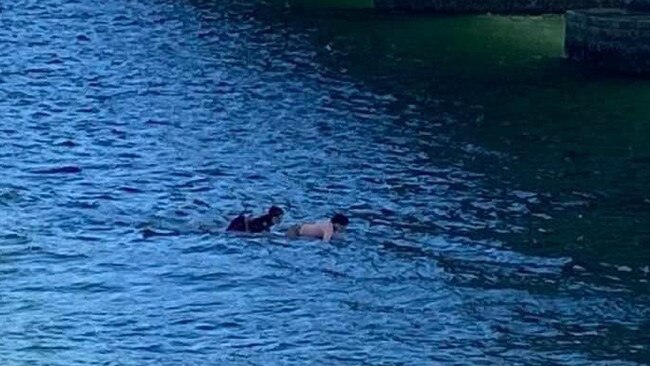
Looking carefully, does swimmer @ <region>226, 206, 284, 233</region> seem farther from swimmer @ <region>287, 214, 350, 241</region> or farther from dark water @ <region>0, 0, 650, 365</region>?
swimmer @ <region>287, 214, 350, 241</region>

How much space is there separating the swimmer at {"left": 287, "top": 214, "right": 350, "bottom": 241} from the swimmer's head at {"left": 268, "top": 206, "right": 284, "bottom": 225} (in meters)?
0.31

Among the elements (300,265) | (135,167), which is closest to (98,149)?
(135,167)

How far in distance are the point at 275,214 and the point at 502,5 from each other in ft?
72.8

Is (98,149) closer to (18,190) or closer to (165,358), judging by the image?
(18,190)

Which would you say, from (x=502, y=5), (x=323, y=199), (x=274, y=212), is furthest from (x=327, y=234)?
(x=502, y=5)

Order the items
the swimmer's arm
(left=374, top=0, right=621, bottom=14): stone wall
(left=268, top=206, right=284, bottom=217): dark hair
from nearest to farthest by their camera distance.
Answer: the swimmer's arm, (left=268, top=206, right=284, bottom=217): dark hair, (left=374, top=0, right=621, bottom=14): stone wall

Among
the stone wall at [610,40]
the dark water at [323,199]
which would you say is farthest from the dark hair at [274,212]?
the stone wall at [610,40]

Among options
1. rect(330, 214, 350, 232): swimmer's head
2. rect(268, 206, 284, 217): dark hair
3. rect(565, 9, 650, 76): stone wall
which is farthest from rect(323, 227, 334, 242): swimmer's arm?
rect(565, 9, 650, 76): stone wall

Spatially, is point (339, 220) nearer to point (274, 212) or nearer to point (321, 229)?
point (321, 229)

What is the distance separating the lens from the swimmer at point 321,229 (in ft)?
80.8

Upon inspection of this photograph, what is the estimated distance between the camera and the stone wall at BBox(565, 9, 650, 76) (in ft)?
122

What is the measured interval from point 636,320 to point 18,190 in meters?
10.5

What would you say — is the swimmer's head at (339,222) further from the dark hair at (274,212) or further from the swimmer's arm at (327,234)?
the dark hair at (274,212)

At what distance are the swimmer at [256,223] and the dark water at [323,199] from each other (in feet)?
0.66
